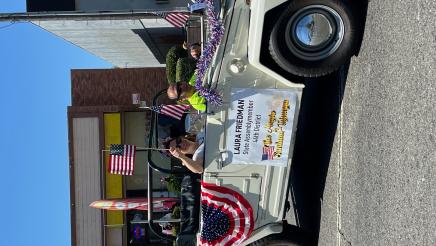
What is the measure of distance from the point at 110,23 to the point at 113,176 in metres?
5.11

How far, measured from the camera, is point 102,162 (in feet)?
56.1

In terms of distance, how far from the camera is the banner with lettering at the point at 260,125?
592 cm

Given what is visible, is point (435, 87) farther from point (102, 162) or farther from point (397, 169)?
point (102, 162)

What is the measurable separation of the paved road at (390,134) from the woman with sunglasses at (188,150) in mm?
1771

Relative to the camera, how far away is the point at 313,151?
759cm

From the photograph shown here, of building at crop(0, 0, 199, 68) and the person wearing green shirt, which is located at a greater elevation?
building at crop(0, 0, 199, 68)

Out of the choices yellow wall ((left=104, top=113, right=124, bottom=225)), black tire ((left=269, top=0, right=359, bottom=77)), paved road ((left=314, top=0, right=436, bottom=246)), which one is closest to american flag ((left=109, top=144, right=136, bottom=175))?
black tire ((left=269, top=0, right=359, bottom=77))

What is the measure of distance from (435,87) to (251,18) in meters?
2.33

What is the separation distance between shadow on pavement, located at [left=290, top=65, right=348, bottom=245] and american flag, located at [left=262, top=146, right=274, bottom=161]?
1.02m

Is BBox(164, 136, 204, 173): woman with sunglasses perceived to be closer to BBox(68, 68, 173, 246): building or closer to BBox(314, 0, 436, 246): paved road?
BBox(314, 0, 436, 246): paved road

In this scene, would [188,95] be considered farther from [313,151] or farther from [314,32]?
[313,151]

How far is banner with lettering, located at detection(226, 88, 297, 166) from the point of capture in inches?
233

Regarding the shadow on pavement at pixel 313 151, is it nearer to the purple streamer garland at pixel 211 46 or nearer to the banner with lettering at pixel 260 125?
the banner with lettering at pixel 260 125

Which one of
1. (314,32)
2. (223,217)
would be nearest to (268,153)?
(223,217)
